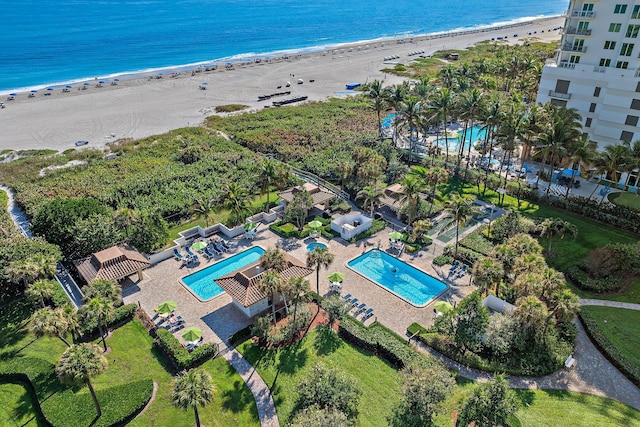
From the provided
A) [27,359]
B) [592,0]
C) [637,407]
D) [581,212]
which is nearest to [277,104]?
[592,0]

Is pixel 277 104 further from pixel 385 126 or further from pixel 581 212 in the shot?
pixel 581 212

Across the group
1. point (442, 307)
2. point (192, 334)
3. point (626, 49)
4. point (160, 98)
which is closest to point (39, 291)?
point (192, 334)

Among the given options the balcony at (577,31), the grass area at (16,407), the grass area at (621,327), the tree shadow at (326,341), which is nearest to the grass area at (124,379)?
the grass area at (16,407)

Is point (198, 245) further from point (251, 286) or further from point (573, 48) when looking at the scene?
point (573, 48)

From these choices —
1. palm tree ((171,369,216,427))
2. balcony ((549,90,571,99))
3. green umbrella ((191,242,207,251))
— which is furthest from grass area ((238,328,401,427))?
balcony ((549,90,571,99))

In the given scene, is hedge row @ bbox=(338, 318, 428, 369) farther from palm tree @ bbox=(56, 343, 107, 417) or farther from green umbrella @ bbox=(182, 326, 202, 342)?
palm tree @ bbox=(56, 343, 107, 417)
